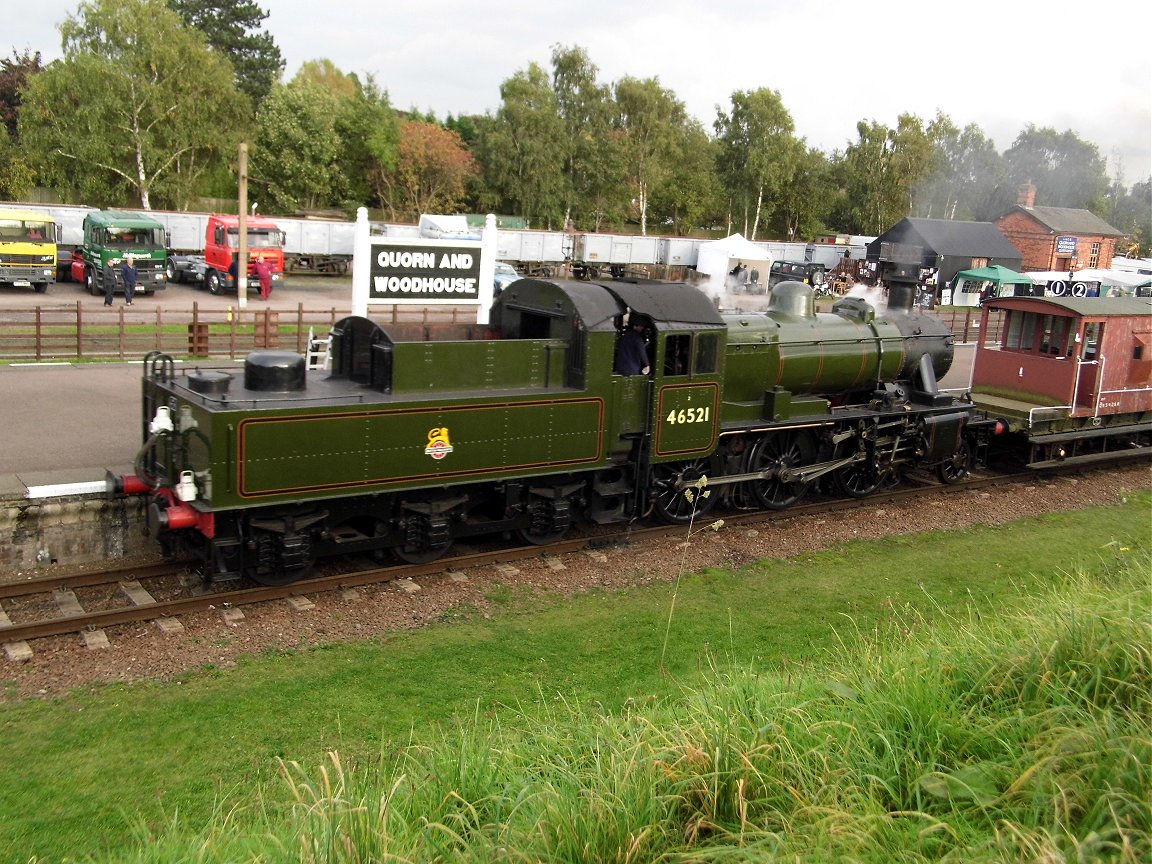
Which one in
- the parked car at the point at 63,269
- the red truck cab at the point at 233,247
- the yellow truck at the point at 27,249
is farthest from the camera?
the parked car at the point at 63,269

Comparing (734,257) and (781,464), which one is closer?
(781,464)

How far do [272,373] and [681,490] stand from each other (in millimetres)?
5411

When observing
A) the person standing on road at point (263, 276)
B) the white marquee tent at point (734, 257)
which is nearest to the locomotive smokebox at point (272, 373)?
the person standing on road at point (263, 276)

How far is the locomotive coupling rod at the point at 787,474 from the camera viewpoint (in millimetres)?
12984

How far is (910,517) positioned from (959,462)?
2488 mm

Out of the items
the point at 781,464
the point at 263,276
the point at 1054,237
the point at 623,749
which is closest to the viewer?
the point at 623,749

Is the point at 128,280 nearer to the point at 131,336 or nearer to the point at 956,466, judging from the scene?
the point at 131,336

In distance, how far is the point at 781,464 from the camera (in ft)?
45.0

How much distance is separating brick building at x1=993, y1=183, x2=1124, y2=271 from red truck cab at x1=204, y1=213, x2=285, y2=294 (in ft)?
135

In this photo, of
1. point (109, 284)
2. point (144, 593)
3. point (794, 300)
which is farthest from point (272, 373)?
point (109, 284)

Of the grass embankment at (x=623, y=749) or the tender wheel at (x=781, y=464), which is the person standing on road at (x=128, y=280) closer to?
the tender wheel at (x=781, y=464)

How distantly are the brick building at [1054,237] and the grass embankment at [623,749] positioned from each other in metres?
50.4

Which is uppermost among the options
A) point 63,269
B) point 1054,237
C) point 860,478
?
point 1054,237

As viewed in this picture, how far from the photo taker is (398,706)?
25.8ft
